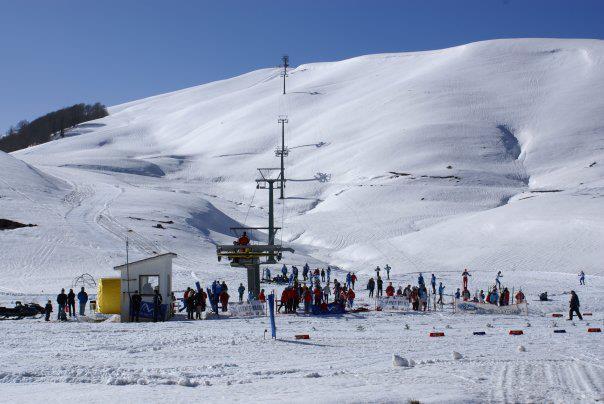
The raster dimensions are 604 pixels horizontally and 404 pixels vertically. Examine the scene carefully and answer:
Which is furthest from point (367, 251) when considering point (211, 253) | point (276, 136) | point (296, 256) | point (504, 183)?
point (276, 136)

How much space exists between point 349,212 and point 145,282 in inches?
1826

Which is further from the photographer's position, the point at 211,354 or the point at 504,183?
the point at 504,183

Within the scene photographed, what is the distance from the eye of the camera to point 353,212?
225 feet

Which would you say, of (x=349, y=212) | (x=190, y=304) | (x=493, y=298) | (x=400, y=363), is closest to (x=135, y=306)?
(x=190, y=304)

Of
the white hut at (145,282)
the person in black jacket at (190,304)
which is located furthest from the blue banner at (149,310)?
the person in black jacket at (190,304)

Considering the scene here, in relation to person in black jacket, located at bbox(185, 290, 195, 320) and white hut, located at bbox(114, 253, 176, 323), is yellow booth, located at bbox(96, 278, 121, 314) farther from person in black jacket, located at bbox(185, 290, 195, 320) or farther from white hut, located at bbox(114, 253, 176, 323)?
person in black jacket, located at bbox(185, 290, 195, 320)

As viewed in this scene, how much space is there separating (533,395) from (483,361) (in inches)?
127

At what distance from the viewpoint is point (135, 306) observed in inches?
856

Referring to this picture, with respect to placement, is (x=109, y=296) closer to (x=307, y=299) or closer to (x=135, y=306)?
(x=135, y=306)

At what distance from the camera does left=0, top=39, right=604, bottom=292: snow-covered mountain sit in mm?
46406

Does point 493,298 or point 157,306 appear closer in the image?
point 157,306

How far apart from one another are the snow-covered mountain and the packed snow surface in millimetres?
299

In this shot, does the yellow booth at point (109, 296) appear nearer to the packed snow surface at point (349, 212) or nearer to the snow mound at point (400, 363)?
the packed snow surface at point (349, 212)

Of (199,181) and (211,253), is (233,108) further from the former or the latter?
(211,253)
